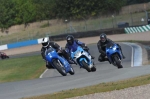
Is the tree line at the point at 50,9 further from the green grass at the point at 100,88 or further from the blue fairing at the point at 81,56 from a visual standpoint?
the green grass at the point at 100,88

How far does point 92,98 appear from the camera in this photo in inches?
384

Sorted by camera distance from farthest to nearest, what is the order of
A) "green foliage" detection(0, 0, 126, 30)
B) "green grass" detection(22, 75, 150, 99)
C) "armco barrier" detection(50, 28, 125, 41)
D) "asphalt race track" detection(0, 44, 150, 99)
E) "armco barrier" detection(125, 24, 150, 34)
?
"green foliage" detection(0, 0, 126, 30)
"armco barrier" detection(50, 28, 125, 41)
"armco barrier" detection(125, 24, 150, 34)
"asphalt race track" detection(0, 44, 150, 99)
"green grass" detection(22, 75, 150, 99)

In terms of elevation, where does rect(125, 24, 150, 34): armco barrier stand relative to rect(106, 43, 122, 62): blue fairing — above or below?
below

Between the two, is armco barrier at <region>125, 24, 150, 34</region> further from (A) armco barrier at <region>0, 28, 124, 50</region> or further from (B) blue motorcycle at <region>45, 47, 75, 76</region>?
(B) blue motorcycle at <region>45, 47, 75, 76</region>

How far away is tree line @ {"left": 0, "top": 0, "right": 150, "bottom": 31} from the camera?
81.5 meters

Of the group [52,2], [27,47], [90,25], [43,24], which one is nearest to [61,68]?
[27,47]

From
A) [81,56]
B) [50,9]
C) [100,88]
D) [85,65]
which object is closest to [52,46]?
[81,56]

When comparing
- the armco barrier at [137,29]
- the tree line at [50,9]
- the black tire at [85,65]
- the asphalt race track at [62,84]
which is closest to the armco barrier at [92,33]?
the armco barrier at [137,29]

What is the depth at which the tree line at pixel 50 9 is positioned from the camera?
81.5 m

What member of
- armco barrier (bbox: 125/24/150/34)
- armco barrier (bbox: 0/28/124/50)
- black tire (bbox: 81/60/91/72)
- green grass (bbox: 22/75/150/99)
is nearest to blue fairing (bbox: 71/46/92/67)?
black tire (bbox: 81/60/91/72)

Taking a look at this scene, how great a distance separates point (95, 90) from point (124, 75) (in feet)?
7.76

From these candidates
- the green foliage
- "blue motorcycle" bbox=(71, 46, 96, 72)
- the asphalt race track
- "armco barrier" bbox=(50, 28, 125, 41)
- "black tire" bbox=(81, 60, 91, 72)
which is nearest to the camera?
the asphalt race track

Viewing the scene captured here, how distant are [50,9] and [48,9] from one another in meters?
0.73

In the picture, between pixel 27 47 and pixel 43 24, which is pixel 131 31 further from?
pixel 43 24
